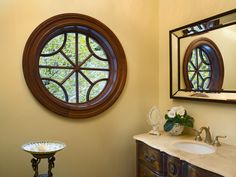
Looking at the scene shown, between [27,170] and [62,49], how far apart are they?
1139 millimetres

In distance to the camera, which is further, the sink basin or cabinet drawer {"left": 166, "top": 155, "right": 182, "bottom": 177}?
the sink basin

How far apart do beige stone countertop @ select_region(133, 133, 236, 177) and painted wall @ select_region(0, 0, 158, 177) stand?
1.44ft

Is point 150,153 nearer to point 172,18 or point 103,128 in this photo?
point 103,128

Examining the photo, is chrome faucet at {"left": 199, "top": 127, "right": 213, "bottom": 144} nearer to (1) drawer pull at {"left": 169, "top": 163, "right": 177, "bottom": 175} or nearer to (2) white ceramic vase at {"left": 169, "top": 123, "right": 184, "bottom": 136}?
(2) white ceramic vase at {"left": 169, "top": 123, "right": 184, "bottom": 136}

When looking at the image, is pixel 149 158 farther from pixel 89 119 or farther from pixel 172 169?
pixel 89 119

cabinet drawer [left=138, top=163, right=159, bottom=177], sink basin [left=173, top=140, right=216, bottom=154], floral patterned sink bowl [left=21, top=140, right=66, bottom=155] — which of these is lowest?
cabinet drawer [left=138, top=163, right=159, bottom=177]

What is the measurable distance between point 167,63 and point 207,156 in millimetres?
1210

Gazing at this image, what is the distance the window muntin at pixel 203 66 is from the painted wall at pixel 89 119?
511 millimetres

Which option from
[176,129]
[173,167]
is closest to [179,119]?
[176,129]

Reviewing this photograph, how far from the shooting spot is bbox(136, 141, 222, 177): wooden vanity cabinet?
1.53m

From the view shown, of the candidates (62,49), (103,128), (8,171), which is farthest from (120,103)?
(8,171)

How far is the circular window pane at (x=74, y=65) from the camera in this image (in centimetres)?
208

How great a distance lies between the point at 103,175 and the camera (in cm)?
238

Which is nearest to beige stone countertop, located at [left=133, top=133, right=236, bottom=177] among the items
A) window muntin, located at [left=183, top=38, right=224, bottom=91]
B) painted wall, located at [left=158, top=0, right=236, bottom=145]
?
painted wall, located at [left=158, top=0, right=236, bottom=145]
